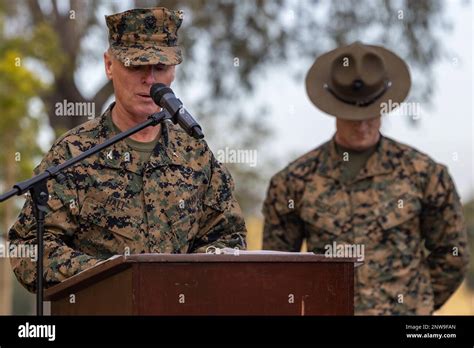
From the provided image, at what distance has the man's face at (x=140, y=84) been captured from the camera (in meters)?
6.43

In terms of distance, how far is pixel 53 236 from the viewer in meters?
6.20

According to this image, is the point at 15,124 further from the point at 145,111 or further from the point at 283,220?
the point at 145,111

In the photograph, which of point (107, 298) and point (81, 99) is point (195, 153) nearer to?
point (107, 298)

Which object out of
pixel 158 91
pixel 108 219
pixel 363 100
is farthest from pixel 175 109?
pixel 363 100

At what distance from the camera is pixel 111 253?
251 inches

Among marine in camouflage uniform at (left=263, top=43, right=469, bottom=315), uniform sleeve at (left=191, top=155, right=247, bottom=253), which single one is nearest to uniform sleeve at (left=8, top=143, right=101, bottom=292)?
uniform sleeve at (left=191, top=155, right=247, bottom=253)

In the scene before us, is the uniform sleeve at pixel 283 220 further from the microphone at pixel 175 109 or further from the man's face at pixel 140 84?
the microphone at pixel 175 109

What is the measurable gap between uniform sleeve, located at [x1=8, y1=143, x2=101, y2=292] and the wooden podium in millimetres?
326

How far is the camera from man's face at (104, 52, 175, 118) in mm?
6434

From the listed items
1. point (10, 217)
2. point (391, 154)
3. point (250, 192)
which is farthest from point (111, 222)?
point (250, 192)

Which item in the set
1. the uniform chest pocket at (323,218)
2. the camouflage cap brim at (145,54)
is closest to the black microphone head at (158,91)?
the camouflage cap brim at (145,54)

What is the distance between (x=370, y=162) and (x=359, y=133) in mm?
207

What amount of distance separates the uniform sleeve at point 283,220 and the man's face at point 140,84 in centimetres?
289
